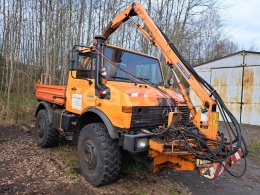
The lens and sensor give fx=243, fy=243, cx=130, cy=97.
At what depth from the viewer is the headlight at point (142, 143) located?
352 centimetres

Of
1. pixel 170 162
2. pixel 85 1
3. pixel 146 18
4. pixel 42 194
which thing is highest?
pixel 85 1

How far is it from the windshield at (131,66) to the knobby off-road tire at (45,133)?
2.48 metres

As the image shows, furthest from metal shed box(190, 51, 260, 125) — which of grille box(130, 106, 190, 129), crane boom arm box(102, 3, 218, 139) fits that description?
grille box(130, 106, 190, 129)

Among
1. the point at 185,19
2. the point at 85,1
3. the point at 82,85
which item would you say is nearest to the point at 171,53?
the point at 82,85

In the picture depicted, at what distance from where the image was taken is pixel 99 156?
396 cm

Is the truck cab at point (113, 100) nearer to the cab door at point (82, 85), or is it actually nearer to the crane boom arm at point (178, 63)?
the cab door at point (82, 85)

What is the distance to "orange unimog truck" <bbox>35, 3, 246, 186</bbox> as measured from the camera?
3.56m

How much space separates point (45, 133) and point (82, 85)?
205 cm

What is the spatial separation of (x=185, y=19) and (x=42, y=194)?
58.2 ft

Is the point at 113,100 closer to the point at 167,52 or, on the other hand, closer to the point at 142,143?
the point at 142,143

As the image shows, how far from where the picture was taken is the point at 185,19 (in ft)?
61.6

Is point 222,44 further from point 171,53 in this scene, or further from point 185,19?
point 171,53

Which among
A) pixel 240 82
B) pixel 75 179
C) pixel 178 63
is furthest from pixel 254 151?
pixel 240 82

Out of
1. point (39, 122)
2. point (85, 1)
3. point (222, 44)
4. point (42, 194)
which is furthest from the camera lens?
point (222, 44)
